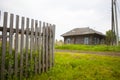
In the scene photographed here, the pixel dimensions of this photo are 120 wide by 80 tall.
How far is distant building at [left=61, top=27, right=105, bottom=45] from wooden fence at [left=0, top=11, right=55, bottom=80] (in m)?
30.9

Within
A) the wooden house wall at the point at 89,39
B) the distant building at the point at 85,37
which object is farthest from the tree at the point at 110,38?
the wooden house wall at the point at 89,39

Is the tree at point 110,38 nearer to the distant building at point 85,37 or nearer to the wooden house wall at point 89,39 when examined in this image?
the distant building at point 85,37

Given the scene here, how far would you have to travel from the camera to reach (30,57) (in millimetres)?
5816

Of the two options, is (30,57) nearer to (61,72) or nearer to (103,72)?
(61,72)

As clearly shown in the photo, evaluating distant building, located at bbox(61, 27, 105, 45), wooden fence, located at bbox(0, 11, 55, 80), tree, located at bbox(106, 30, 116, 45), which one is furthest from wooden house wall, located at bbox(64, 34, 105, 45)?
wooden fence, located at bbox(0, 11, 55, 80)

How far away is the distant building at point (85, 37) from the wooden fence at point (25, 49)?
3094 cm

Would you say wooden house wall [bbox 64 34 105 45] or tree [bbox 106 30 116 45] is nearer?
tree [bbox 106 30 116 45]

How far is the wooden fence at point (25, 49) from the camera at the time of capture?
4.88 meters

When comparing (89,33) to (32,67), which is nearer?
(32,67)

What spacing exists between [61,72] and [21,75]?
1.77 m

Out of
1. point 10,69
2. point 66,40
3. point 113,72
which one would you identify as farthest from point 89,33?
point 10,69

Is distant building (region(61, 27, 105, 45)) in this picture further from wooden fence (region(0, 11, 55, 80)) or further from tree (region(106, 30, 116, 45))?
wooden fence (region(0, 11, 55, 80))

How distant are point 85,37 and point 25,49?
112ft

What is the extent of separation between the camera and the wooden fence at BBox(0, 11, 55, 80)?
4879 millimetres
